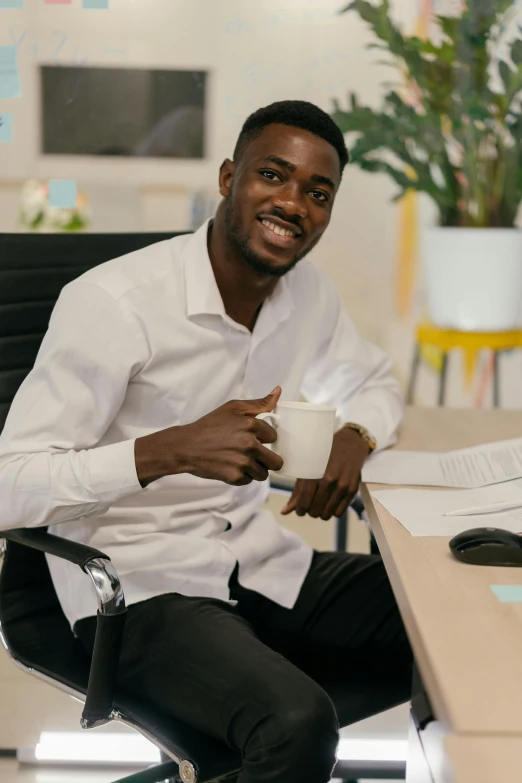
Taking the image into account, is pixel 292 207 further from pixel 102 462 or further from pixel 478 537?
pixel 478 537

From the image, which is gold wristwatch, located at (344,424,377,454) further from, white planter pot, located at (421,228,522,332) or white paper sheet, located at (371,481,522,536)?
white planter pot, located at (421,228,522,332)

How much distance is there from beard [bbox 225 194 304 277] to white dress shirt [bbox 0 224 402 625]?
47mm

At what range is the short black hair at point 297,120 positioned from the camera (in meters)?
1.41

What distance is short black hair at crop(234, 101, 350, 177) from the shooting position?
141cm

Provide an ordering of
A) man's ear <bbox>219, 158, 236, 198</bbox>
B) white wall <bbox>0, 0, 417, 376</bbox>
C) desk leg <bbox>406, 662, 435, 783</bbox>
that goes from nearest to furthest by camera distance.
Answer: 1. desk leg <bbox>406, 662, 435, 783</bbox>
2. man's ear <bbox>219, 158, 236, 198</bbox>
3. white wall <bbox>0, 0, 417, 376</bbox>

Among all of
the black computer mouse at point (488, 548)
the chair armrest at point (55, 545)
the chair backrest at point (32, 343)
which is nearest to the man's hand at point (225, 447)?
the chair armrest at point (55, 545)

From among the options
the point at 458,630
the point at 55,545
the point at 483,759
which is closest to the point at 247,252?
the point at 55,545

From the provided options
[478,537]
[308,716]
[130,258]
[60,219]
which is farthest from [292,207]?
[60,219]

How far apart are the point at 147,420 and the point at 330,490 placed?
11.3 inches

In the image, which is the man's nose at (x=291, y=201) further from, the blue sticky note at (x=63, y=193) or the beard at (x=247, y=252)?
the blue sticky note at (x=63, y=193)

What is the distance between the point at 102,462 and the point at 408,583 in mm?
445

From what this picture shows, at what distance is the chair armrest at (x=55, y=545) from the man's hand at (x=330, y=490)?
304 millimetres

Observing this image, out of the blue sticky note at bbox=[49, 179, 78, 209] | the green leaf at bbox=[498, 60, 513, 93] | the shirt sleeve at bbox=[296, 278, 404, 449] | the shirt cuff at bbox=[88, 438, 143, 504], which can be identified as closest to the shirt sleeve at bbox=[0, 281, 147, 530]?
the shirt cuff at bbox=[88, 438, 143, 504]

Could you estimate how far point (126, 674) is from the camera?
1171 millimetres
